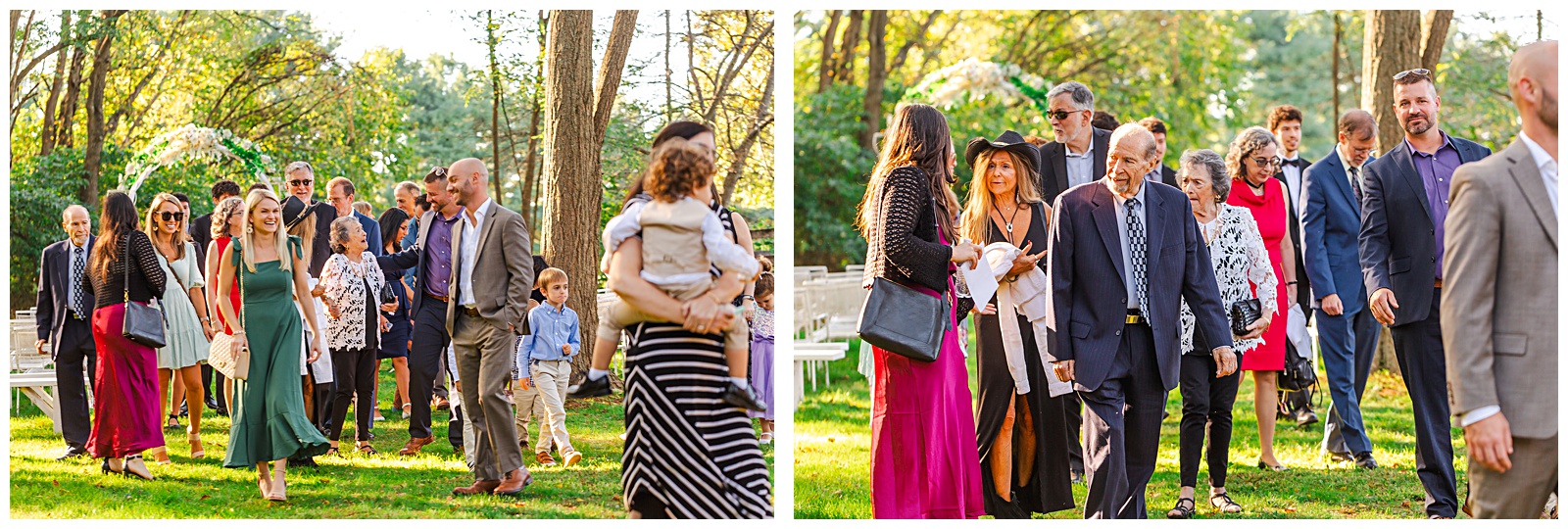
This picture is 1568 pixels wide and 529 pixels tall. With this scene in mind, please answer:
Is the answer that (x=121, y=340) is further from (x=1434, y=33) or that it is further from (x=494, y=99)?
(x=494, y=99)

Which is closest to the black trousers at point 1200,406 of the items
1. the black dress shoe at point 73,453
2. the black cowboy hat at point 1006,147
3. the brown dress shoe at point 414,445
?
the black cowboy hat at point 1006,147

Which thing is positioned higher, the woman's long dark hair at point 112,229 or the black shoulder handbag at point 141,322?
the woman's long dark hair at point 112,229

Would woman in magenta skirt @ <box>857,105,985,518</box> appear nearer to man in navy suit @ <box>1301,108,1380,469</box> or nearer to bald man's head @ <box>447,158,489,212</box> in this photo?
bald man's head @ <box>447,158,489,212</box>

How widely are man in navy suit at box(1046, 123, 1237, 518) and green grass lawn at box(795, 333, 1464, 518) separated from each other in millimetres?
805

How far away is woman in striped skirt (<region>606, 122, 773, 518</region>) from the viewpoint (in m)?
3.71

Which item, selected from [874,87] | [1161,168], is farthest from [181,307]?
[874,87]

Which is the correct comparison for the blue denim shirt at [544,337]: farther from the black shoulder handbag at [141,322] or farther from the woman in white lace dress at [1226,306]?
the woman in white lace dress at [1226,306]

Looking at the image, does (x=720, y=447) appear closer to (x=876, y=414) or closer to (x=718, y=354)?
(x=718, y=354)

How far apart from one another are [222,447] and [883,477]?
448cm

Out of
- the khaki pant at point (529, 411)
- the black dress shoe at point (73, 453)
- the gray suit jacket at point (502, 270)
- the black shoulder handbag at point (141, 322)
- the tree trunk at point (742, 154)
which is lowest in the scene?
the black dress shoe at point (73, 453)

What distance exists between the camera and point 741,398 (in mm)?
3736

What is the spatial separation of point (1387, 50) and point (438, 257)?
266 inches

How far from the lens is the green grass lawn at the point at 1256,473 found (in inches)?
207

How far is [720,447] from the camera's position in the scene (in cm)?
378
